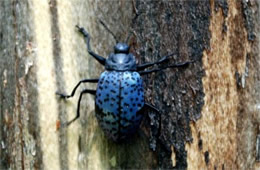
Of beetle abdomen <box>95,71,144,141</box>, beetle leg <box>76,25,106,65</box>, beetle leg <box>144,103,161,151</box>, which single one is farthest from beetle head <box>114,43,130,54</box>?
beetle leg <box>144,103,161,151</box>

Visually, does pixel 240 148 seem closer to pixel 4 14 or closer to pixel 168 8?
pixel 168 8

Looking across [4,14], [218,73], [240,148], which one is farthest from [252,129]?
[4,14]

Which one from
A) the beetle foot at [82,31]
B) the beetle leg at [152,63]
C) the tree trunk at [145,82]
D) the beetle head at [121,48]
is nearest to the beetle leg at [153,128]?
the tree trunk at [145,82]

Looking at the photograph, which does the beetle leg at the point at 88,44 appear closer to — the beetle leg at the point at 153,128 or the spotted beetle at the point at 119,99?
the spotted beetle at the point at 119,99

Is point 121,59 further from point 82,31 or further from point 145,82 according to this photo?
point 82,31

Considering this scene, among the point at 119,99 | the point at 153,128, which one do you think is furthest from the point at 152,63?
the point at 153,128
